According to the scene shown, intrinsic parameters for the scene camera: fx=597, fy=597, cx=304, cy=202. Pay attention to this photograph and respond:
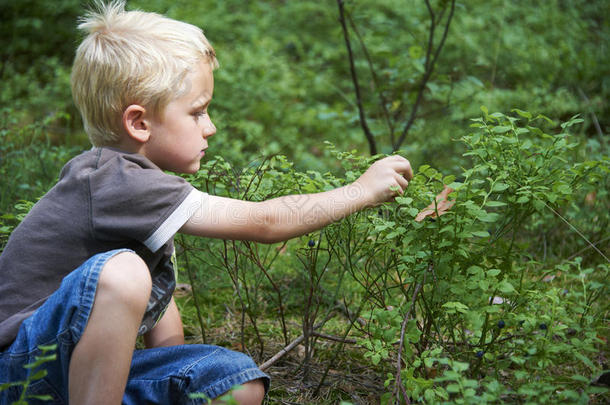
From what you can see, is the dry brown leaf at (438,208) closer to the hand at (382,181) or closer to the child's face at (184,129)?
the hand at (382,181)

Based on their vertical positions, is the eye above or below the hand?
above

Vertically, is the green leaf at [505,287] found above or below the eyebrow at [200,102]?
below

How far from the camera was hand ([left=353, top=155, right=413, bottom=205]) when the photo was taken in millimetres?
1696

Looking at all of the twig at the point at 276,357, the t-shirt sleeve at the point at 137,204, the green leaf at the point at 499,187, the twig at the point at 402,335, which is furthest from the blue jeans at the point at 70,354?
the green leaf at the point at 499,187

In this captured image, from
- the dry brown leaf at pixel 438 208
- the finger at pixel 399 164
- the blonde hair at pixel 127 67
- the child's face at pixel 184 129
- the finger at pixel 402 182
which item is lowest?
the dry brown leaf at pixel 438 208

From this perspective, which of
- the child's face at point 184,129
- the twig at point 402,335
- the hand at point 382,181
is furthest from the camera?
the child's face at point 184,129

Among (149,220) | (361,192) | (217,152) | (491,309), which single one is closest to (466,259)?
(491,309)

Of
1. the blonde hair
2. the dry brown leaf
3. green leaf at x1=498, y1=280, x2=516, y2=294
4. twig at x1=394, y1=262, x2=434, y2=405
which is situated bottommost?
twig at x1=394, y1=262, x2=434, y2=405

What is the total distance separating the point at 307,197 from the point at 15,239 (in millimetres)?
825

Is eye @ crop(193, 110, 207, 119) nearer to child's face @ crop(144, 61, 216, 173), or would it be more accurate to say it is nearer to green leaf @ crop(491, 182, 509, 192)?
child's face @ crop(144, 61, 216, 173)

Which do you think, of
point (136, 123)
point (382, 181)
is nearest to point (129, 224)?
point (136, 123)

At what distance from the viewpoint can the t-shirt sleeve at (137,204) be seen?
62.7 inches

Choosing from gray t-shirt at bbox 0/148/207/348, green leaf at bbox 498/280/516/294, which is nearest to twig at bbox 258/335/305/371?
gray t-shirt at bbox 0/148/207/348

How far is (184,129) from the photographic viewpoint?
1.82m
